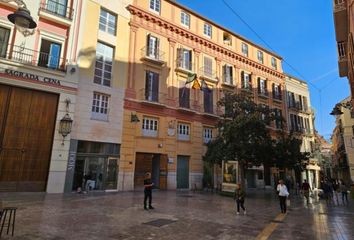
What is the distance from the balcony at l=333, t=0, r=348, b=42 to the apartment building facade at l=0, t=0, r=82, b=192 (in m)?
17.4

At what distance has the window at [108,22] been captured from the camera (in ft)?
64.4

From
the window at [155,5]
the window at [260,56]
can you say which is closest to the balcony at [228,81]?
the window at [260,56]

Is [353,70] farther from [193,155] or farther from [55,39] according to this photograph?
[55,39]

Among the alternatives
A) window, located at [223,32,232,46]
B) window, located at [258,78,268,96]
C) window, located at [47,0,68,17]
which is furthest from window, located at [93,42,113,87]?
window, located at [258,78,268,96]

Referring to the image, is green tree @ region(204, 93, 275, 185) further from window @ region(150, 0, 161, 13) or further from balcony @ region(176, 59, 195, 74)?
window @ region(150, 0, 161, 13)

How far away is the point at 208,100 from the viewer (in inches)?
1003

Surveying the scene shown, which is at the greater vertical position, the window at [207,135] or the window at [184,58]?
the window at [184,58]

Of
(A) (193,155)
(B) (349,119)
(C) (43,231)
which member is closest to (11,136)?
(C) (43,231)

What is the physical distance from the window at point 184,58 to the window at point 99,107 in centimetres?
806

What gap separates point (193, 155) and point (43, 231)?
16881mm

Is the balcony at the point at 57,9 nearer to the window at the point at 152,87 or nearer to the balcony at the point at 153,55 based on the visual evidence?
the balcony at the point at 153,55

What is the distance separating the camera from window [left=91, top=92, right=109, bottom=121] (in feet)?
59.8

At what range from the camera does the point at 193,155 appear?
75.1 ft

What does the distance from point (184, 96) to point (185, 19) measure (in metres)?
7.85
